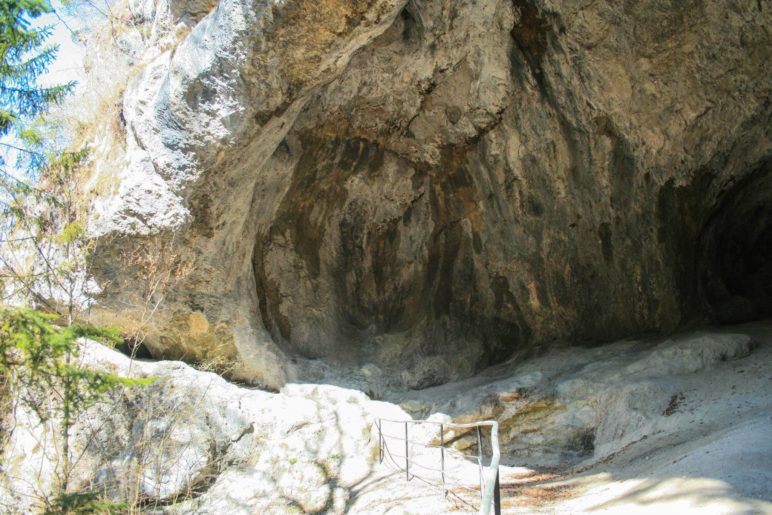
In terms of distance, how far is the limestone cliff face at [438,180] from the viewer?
8.88 m

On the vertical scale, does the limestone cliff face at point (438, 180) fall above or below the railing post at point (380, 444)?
above

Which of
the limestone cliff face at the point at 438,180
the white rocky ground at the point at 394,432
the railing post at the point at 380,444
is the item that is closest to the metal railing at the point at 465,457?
the railing post at the point at 380,444

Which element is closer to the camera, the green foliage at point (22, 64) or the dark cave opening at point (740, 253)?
the green foliage at point (22, 64)

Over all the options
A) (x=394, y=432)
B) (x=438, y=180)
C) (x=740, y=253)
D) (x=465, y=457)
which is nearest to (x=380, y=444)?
(x=394, y=432)

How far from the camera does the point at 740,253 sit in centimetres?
1186

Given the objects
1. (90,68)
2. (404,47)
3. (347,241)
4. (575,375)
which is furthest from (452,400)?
(90,68)

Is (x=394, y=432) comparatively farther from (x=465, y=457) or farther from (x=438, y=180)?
(x=438, y=180)

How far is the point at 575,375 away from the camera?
9.63m

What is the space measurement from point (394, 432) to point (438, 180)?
5.22 meters

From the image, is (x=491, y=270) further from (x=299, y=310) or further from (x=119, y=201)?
(x=119, y=201)

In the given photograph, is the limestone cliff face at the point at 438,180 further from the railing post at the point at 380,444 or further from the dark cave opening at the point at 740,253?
the railing post at the point at 380,444

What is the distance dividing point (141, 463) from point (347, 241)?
6.63m

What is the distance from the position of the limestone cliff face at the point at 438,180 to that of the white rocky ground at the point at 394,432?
1.31m

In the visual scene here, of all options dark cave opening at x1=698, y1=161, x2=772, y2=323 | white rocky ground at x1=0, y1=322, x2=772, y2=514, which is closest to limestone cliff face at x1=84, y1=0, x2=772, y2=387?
dark cave opening at x1=698, y1=161, x2=772, y2=323
